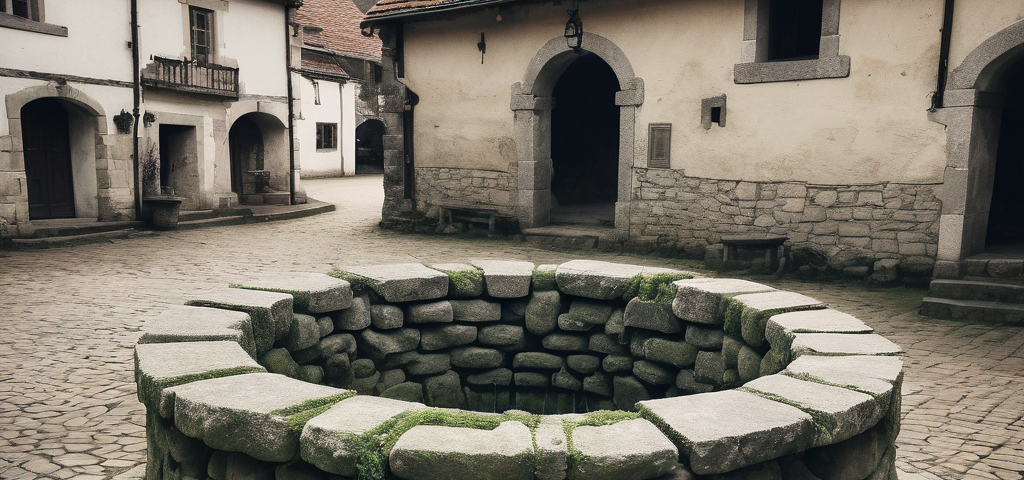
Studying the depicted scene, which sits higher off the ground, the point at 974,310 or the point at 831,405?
the point at 831,405

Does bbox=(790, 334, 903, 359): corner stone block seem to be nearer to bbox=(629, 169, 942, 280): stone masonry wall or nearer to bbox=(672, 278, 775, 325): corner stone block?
bbox=(672, 278, 775, 325): corner stone block

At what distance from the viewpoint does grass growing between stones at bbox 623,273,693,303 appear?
4215 mm

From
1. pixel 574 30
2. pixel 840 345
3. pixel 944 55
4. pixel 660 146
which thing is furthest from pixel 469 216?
pixel 840 345

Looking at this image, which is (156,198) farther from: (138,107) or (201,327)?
(201,327)

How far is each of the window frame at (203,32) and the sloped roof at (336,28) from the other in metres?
10.3

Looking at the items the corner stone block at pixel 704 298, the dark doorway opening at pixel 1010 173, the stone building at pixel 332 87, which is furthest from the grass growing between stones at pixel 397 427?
the stone building at pixel 332 87

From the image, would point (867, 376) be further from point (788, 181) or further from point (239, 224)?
point (239, 224)

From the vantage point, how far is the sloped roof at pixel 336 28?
25797mm

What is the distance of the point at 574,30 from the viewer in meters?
10.9

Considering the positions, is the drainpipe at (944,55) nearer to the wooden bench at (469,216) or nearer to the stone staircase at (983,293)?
the stone staircase at (983,293)

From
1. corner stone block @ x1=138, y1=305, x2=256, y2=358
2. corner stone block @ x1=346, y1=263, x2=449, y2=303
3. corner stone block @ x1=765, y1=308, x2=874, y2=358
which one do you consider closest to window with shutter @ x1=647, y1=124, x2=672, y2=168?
corner stone block @ x1=346, y1=263, x2=449, y2=303

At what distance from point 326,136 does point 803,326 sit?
2396cm

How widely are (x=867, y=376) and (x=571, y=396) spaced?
2.02 meters

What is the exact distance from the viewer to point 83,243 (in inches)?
→ 471
